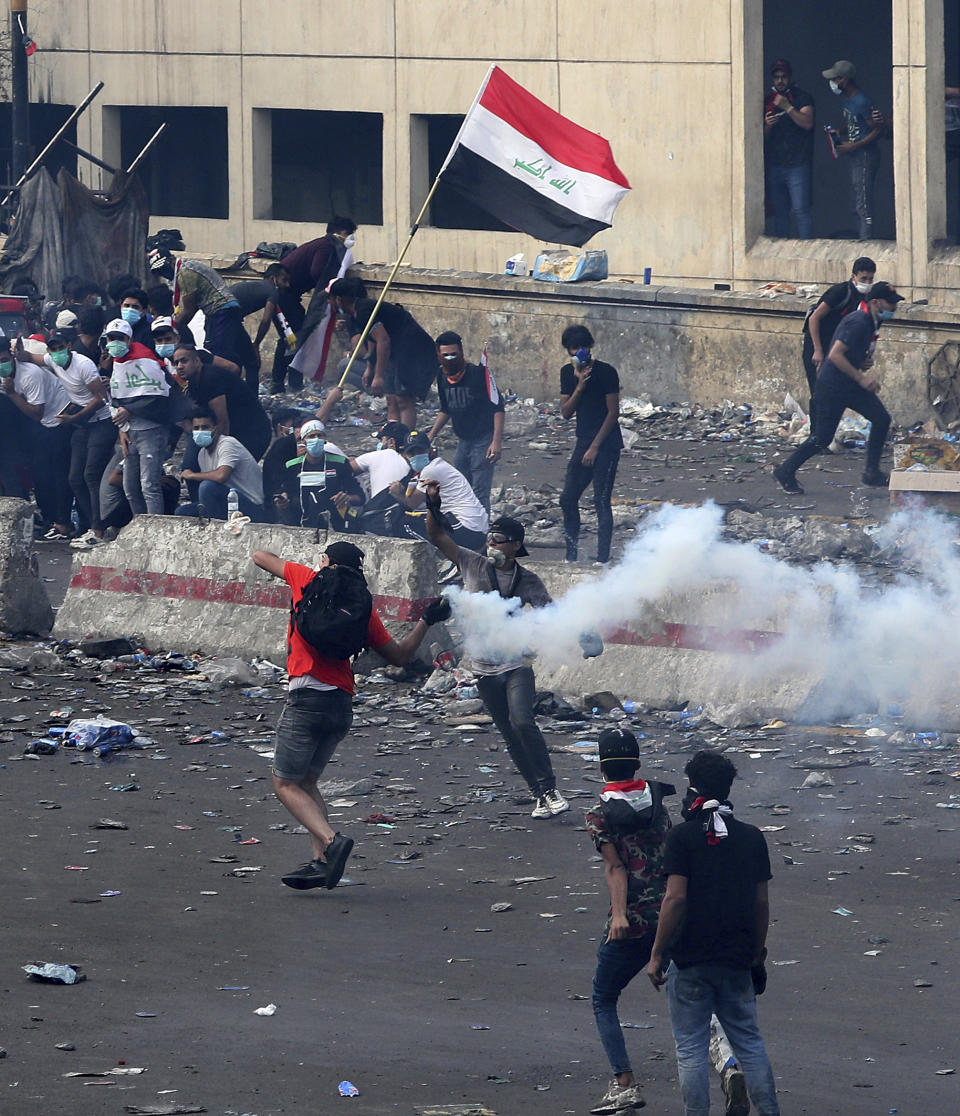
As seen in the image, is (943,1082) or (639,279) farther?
(639,279)

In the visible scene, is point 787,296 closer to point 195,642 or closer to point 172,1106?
point 195,642

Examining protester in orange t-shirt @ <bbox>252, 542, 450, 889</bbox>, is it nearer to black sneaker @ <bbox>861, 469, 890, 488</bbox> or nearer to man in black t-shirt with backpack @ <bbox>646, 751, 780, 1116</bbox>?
man in black t-shirt with backpack @ <bbox>646, 751, 780, 1116</bbox>

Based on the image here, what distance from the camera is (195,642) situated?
13133mm

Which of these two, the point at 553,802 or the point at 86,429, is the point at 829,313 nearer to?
the point at 86,429

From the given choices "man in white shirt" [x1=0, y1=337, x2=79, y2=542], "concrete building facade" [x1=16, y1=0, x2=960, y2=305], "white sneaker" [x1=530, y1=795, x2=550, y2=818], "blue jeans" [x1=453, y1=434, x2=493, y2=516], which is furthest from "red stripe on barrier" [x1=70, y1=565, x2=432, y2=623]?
"concrete building facade" [x1=16, y1=0, x2=960, y2=305]

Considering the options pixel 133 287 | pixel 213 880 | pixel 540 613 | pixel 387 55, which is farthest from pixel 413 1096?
pixel 387 55

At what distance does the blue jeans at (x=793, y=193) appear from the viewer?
2175 centimetres

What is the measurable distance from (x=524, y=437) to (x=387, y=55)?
6.56 metres

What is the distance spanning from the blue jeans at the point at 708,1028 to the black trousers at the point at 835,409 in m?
11.1

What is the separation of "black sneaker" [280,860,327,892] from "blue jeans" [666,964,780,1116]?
2.88 m

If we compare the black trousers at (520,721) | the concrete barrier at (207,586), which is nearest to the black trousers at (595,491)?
the concrete barrier at (207,586)

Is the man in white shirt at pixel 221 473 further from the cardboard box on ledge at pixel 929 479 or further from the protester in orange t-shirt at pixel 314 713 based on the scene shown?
the protester in orange t-shirt at pixel 314 713

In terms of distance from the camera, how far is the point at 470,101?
23.6m

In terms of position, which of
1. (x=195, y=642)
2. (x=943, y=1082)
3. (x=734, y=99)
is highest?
(x=734, y=99)
